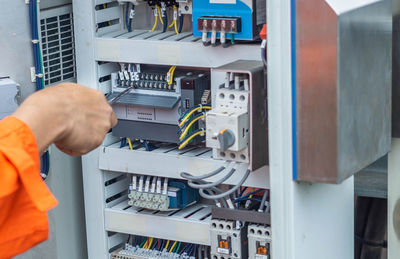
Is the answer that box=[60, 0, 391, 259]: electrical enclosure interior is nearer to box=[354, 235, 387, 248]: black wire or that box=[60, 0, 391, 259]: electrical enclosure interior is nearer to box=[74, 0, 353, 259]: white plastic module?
box=[74, 0, 353, 259]: white plastic module

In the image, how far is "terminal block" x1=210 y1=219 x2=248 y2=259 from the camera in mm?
2119

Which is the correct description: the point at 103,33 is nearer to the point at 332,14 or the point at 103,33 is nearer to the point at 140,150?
the point at 140,150

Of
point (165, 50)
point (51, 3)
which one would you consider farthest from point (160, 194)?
point (51, 3)

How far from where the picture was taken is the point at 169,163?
2.26m

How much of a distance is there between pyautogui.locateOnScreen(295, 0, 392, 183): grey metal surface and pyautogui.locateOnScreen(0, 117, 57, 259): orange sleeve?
83 centimetres

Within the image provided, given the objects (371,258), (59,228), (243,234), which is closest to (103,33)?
(59,228)

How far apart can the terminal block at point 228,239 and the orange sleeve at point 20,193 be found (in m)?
1.12

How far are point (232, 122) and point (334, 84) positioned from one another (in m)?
0.31

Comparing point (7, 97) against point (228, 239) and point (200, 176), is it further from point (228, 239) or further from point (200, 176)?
point (228, 239)

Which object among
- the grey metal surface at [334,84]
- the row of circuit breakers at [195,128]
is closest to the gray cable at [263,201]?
the row of circuit breakers at [195,128]

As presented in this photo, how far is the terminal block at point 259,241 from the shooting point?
208 cm

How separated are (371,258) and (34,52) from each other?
1420mm

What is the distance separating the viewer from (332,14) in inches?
64.1

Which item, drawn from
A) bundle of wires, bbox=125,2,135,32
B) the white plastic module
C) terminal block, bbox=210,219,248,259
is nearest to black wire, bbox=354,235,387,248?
the white plastic module
